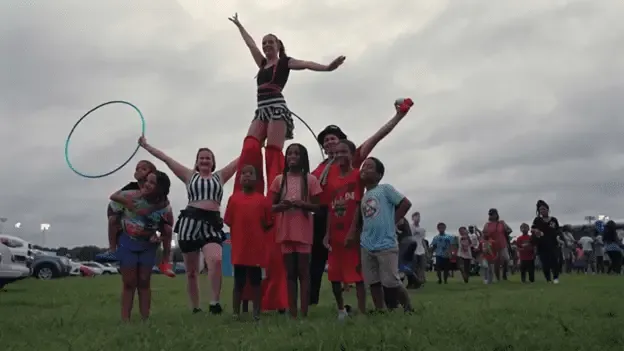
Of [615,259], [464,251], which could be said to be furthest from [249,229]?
[615,259]

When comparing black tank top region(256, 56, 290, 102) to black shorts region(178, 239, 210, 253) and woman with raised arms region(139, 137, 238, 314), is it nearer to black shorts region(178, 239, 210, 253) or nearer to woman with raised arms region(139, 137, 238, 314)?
woman with raised arms region(139, 137, 238, 314)

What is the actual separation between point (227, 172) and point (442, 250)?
38.2 ft

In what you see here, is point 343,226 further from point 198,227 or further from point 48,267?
point 48,267

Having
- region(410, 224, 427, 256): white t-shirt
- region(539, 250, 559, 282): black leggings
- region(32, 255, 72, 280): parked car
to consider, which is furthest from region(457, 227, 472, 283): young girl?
region(32, 255, 72, 280): parked car

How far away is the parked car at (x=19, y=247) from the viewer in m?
14.8

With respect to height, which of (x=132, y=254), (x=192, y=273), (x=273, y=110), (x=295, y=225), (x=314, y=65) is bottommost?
(x=192, y=273)

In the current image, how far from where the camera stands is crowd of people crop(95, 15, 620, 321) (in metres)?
6.14

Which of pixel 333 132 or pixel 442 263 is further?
pixel 442 263

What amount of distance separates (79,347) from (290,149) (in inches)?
110

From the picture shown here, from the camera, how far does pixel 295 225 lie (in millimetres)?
6078

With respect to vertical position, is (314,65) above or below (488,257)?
above

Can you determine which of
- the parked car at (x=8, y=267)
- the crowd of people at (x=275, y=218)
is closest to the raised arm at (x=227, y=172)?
the crowd of people at (x=275, y=218)

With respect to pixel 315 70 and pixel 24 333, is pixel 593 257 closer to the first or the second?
pixel 315 70

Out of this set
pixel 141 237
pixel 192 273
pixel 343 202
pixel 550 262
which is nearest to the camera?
pixel 141 237
